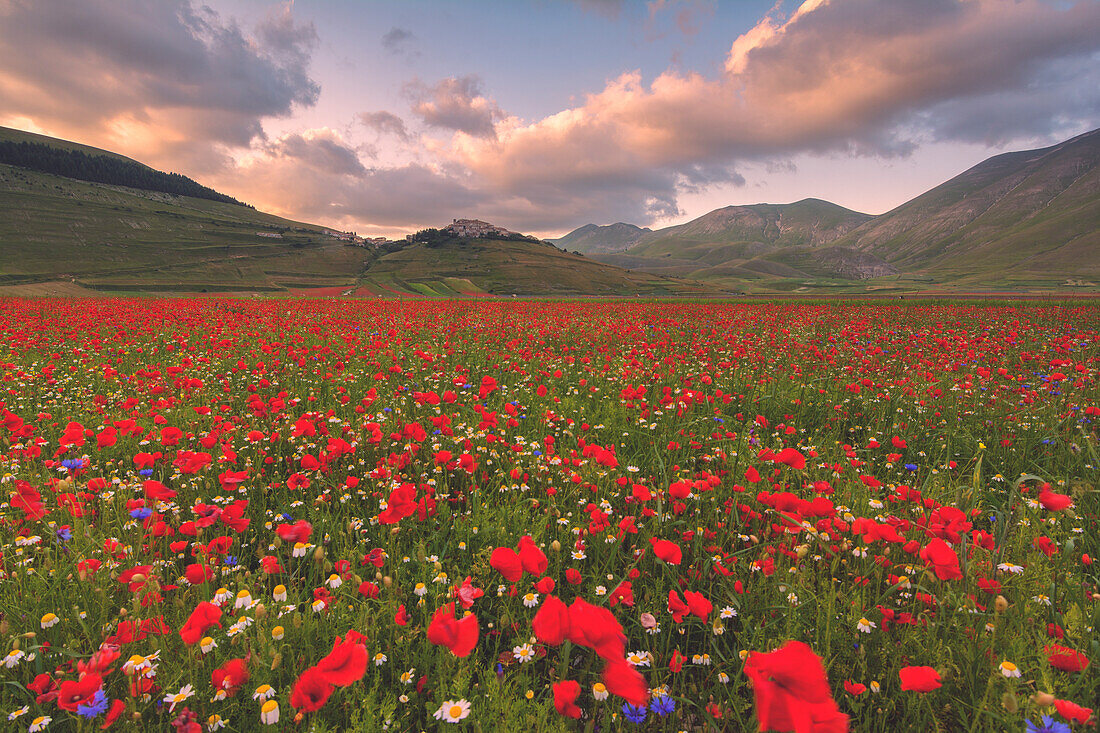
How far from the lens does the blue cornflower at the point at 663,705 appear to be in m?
1.71

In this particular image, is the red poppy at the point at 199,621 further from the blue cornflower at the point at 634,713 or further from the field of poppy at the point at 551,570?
the blue cornflower at the point at 634,713

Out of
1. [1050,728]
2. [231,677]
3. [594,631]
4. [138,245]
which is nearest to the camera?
[594,631]

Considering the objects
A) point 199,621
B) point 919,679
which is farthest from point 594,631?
point 199,621

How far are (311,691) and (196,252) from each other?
6625 inches

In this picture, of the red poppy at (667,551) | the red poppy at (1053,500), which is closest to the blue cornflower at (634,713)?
the red poppy at (667,551)

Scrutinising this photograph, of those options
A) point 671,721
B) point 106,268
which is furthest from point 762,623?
point 106,268

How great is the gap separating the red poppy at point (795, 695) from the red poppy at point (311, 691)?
123 cm

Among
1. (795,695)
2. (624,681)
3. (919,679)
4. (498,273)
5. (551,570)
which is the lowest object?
(551,570)

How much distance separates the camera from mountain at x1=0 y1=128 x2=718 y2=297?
331ft

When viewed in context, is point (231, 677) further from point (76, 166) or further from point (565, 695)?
point (76, 166)

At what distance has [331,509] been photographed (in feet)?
11.4

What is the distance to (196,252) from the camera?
129250mm

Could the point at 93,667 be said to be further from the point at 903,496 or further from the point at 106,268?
the point at 106,268

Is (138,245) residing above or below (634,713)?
above
